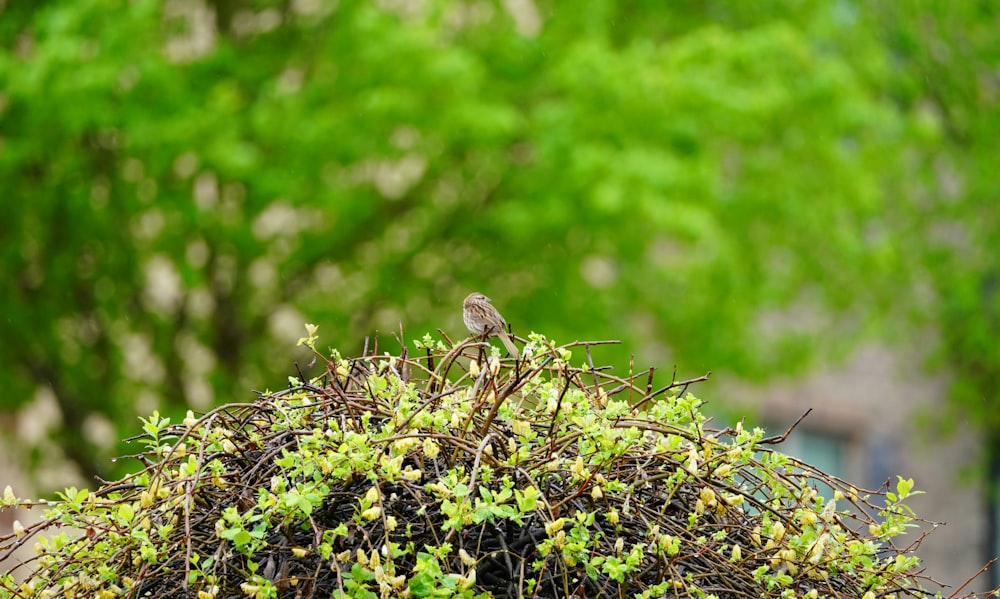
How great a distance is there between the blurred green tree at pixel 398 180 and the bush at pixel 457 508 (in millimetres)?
5843

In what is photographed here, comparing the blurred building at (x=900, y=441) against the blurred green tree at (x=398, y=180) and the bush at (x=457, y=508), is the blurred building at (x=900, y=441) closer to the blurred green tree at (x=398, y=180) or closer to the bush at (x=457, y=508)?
the blurred green tree at (x=398, y=180)

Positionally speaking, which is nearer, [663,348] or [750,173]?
[750,173]

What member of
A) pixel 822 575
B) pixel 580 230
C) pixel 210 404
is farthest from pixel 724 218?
pixel 822 575

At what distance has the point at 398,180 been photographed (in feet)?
33.6

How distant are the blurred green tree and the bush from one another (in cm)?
584

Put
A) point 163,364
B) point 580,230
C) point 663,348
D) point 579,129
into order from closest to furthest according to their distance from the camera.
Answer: point 579,129 < point 580,230 < point 163,364 < point 663,348

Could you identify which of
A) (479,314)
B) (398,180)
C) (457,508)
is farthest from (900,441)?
(457,508)

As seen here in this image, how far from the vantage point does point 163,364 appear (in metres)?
10.2

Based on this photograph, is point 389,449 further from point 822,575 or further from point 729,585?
point 822,575

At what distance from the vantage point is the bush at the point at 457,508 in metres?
2.21

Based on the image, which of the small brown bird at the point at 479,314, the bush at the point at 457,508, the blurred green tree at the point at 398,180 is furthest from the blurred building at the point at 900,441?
the bush at the point at 457,508

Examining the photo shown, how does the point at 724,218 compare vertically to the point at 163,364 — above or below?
above

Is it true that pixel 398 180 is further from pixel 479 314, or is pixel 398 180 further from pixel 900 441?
pixel 900 441

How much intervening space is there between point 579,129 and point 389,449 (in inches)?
265
